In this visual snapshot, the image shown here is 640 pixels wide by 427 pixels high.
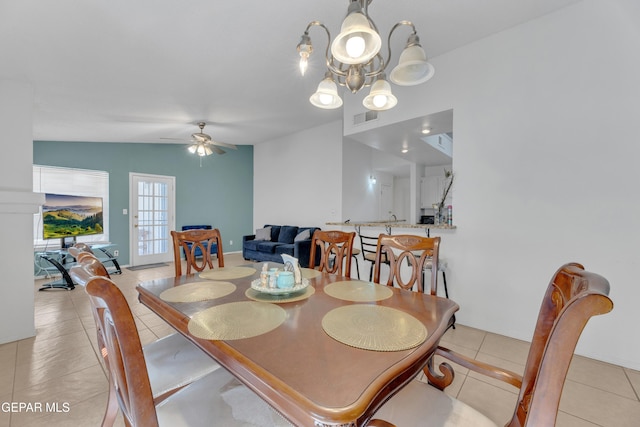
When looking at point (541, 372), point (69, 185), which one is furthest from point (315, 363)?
point (69, 185)

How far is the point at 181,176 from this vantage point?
6.34 m

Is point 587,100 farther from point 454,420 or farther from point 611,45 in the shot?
point 454,420

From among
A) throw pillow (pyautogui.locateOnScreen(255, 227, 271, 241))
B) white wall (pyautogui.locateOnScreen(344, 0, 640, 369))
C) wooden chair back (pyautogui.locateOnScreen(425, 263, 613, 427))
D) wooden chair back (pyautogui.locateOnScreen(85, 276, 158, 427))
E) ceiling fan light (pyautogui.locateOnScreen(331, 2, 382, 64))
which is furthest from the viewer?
throw pillow (pyautogui.locateOnScreen(255, 227, 271, 241))

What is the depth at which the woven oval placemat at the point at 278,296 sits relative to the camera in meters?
1.30

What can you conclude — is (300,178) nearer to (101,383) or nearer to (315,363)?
(101,383)

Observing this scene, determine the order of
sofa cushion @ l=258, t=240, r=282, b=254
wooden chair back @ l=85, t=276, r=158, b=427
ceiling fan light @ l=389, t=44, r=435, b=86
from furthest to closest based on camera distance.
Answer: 1. sofa cushion @ l=258, t=240, r=282, b=254
2. ceiling fan light @ l=389, t=44, r=435, b=86
3. wooden chair back @ l=85, t=276, r=158, b=427

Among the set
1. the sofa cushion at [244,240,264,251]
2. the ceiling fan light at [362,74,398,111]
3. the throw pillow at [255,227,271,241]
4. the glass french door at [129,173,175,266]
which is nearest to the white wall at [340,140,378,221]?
the throw pillow at [255,227,271,241]

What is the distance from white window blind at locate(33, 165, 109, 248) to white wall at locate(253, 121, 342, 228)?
10.7 ft

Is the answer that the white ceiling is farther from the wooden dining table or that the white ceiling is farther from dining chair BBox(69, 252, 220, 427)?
the wooden dining table

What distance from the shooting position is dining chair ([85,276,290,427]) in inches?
25.9

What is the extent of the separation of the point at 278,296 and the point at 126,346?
2.45 ft

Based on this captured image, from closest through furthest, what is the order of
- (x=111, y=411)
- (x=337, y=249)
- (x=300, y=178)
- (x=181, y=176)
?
(x=111, y=411) → (x=337, y=249) → (x=300, y=178) → (x=181, y=176)

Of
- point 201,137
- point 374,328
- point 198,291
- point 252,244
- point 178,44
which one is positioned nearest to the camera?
point 374,328

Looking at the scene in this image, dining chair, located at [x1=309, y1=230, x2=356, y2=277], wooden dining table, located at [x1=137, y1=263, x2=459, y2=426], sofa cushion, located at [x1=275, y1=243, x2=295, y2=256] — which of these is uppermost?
dining chair, located at [x1=309, y1=230, x2=356, y2=277]
